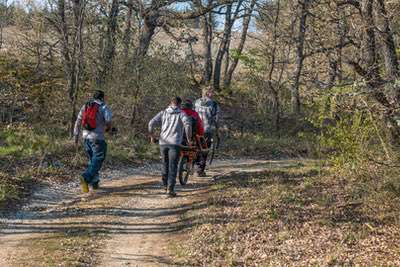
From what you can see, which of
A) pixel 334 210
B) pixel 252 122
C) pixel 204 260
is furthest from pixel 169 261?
pixel 252 122

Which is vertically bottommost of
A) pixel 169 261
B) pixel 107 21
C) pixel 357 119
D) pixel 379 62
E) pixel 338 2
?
pixel 169 261

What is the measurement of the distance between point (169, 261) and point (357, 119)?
414cm

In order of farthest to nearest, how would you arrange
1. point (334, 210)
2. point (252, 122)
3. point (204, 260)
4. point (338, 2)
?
point (252, 122), point (338, 2), point (334, 210), point (204, 260)

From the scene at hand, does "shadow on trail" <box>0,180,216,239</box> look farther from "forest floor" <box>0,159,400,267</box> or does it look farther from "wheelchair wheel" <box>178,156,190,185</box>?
"wheelchair wheel" <box>178,156,190,185</box>

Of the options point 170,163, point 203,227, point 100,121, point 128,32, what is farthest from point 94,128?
point 128,32

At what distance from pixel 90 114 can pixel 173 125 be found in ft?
5.85

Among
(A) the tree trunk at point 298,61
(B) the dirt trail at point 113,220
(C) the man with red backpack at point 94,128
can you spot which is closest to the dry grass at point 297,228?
(B) the dirt trail at point 113,220

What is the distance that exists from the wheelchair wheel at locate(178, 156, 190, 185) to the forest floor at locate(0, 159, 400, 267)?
1.73ft

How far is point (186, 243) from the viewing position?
8773mm

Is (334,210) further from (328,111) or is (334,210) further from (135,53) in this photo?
(135,53)

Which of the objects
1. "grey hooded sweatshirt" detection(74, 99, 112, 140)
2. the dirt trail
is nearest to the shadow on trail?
the dirt trail

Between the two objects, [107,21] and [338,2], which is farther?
[107,21]

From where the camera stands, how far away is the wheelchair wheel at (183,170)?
43.5 feet

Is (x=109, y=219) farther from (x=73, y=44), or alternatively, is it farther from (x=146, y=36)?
(x=146, y=36)
